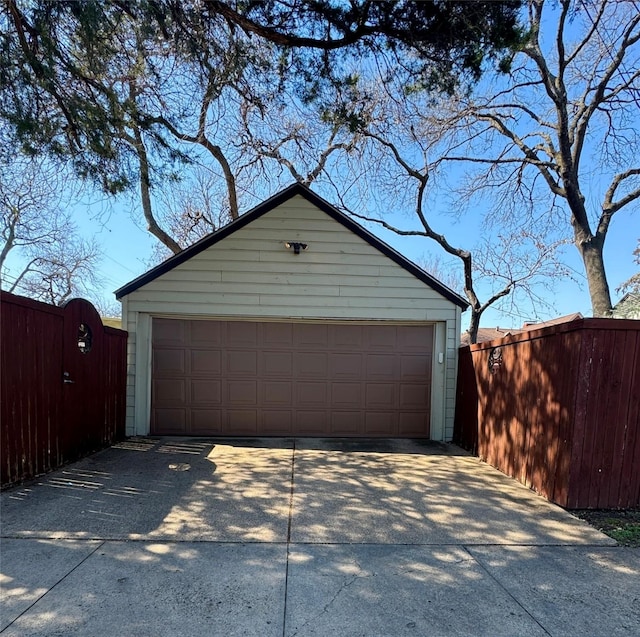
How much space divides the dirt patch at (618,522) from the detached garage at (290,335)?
11.4 feet

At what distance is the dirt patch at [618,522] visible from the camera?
11.4 feet

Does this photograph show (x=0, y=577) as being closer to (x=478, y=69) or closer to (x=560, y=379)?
(x=560, y=379)

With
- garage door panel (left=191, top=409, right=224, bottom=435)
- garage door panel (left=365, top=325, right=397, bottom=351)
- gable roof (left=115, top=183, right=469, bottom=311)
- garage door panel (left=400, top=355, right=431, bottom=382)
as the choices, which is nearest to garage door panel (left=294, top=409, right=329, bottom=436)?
garage door panel (left=191, top=409, right=224, bottom=435)

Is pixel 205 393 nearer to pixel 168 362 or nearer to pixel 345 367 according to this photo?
pixel 168 362

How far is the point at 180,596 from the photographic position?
251cm

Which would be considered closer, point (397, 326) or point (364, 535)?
point (364, 535)

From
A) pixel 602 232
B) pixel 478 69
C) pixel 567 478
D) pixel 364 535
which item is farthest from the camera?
pixel 602 232

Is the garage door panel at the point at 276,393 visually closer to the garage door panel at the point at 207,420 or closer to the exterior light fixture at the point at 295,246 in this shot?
the garage door panel at the point at 207,420

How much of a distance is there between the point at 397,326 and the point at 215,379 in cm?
340


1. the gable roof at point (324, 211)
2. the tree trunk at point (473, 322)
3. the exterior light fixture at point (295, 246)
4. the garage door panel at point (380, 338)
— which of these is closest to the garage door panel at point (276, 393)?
the garage door panel at point (380, 338)

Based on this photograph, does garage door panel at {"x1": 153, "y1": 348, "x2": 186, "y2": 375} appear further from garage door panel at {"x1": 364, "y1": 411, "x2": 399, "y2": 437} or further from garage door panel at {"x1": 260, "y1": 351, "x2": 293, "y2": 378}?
garage door panel at {"x1": 364, "y1": 411, "x2": 399, "y2": 437}

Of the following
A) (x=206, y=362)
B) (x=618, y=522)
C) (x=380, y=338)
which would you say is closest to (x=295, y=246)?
(x=380, y=338)

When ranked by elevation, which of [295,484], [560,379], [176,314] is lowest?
[295,484]

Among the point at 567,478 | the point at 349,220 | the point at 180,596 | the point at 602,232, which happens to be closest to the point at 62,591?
the point at 180,596
